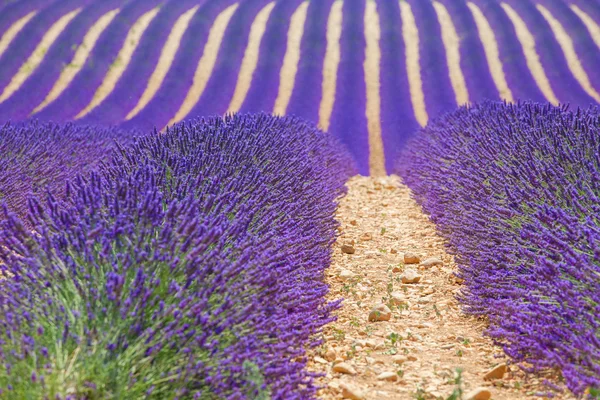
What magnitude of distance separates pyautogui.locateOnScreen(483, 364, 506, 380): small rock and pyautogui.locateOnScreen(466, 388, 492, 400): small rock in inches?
9.3

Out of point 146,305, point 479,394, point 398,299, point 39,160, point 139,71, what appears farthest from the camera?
point 139,71

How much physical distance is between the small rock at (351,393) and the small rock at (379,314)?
0.79 metres

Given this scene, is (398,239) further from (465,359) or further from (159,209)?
Result: (159,209)

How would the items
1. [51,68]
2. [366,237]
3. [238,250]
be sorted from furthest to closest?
[51,68] → [366,237] → [238,250]

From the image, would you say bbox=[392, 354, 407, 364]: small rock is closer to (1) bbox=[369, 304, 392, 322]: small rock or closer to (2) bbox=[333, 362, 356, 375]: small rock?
(2) bbox=[333, 362, 356, 375]: small rock

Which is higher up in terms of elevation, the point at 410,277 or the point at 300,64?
the point at 300,64

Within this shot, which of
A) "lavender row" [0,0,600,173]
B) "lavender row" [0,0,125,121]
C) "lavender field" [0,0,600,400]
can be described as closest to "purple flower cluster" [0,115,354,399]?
"lavender field" [0,0,600,400]

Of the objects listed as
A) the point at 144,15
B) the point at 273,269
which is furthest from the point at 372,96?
the point at 273,269

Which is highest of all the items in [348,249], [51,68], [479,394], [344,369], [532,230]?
[51,68]

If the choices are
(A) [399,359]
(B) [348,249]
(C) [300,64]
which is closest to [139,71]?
(C) [300,64]

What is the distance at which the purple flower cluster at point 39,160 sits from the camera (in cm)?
412

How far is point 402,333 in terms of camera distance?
2.70 m

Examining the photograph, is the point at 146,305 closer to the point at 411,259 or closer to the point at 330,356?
the point at 330,356

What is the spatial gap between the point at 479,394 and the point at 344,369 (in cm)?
52
